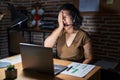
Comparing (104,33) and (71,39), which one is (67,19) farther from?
(104,33)

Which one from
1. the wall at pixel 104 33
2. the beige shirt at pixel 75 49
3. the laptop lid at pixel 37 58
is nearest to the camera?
the laptop lid at pixel 37 58

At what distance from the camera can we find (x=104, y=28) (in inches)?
120

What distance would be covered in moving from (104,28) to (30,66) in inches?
71.8

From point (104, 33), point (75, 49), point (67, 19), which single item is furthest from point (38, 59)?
point (104, 33)

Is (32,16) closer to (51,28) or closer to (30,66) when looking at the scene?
(51,28)

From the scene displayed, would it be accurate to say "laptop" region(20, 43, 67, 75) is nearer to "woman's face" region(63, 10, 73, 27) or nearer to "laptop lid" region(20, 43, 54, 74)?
"laptop lid" region(20, 43, 54, 74)

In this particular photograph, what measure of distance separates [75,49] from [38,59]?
78cm

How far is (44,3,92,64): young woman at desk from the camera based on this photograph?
2.16m

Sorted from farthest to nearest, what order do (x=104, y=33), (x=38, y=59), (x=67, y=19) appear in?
(x=104, y=33) → (x=67, y=19) → (x=38, y=59)

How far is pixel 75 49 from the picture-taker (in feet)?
7.06

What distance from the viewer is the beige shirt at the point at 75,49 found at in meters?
2.15

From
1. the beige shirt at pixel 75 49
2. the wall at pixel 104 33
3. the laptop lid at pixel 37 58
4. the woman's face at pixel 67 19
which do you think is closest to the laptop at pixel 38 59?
the laptop lid at pixel 37 58

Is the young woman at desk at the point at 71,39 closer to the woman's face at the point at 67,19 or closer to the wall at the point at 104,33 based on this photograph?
the woman's face at the point at 67,19

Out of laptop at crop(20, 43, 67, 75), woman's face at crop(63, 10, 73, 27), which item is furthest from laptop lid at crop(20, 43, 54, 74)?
woman's face at crop(63, 10, 73, 27)
